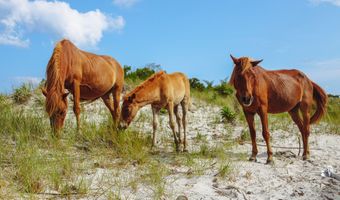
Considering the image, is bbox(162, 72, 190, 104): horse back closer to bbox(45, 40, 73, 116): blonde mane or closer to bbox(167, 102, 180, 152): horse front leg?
bbox(167, 102, 180, 152): horse front leg

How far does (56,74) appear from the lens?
7320 millimetres

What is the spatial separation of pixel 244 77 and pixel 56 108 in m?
3.49

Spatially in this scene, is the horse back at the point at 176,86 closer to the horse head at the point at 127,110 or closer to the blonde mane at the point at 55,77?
the horse head at the point at 127,110

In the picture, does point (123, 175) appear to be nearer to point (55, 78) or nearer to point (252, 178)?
point (252, 178)

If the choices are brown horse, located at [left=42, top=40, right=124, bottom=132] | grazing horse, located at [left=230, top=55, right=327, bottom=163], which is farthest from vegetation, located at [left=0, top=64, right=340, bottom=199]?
grazing horse, located at [left=230, top=55, right=327, bottom=163]

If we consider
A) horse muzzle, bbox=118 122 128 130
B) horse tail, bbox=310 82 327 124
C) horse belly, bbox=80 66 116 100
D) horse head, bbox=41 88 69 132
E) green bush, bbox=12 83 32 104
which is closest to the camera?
horse head, bbox=41 88 69 132

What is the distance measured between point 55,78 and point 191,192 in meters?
3.67

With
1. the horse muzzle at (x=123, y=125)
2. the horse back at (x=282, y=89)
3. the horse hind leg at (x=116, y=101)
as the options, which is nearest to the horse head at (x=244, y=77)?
the horse back at (x=282, y=89)

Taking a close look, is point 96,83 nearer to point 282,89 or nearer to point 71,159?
point 71,159

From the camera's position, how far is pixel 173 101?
814 centimetres

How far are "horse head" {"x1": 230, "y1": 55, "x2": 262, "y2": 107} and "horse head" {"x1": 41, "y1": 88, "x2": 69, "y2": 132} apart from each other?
3.27m

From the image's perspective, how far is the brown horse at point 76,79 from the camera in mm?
7125

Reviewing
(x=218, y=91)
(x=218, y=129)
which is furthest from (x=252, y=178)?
(x=218, y=91)

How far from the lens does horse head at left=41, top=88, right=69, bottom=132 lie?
6.99 metres
